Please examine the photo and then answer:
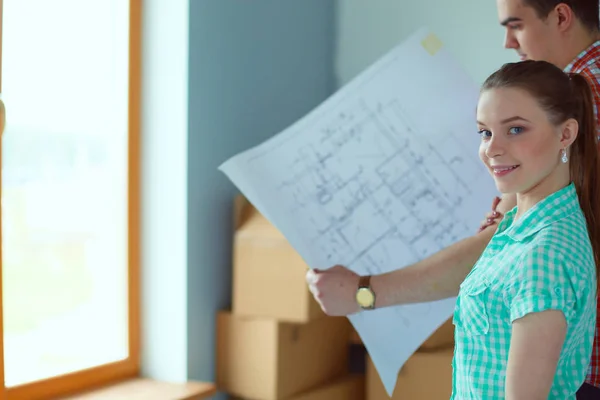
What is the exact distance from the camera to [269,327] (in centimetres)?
183

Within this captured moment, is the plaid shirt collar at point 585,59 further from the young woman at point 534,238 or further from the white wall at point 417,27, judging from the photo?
the white wall at point 417,27

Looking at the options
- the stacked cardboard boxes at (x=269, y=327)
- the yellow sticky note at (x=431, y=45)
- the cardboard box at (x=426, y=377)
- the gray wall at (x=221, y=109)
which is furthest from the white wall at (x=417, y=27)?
the cardboard box at (x=426, y=377)

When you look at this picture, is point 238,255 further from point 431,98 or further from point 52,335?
point 431,98

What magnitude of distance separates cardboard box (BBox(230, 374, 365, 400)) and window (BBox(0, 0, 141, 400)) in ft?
1.42

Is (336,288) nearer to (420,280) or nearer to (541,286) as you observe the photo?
(420,280)

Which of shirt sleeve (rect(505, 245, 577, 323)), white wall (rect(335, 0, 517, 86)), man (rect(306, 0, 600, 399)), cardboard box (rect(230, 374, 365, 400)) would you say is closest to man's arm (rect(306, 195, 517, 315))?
man (rect(306, 0, 600, 399))

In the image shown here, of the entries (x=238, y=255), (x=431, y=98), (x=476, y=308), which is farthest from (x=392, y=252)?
(x=476, y=308)

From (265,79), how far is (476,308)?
1344 mm

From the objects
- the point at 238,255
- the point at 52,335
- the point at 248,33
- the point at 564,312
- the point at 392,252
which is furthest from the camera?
the point at 248,33

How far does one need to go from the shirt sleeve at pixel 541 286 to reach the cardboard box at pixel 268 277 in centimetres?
95

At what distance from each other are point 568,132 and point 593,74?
0.76 feet

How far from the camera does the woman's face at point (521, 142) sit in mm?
954

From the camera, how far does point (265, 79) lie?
84.9 inches

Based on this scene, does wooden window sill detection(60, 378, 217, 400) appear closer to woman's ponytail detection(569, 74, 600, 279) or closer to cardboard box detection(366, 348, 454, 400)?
cardboard box detection(366, 348, 454, 400)
